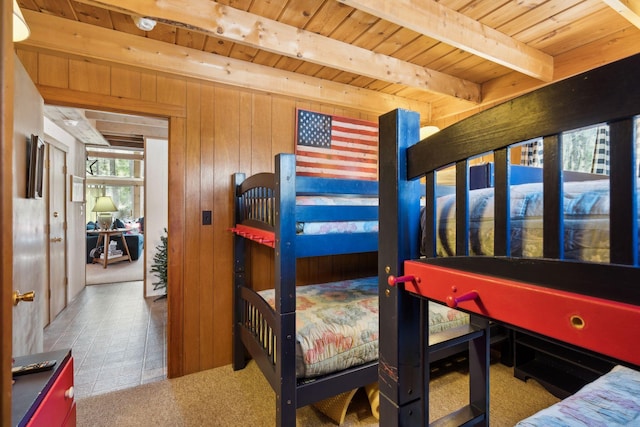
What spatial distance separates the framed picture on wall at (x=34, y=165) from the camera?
1.44 meters

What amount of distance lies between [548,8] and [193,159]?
8.28 feet

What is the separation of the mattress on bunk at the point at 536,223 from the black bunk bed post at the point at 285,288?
783mm

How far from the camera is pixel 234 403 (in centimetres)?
185

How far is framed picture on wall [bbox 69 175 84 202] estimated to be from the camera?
3854mm

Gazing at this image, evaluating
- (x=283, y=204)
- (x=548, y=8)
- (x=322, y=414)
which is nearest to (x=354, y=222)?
(x=283, y=204)

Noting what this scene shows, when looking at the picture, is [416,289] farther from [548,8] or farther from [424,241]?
[548,8]

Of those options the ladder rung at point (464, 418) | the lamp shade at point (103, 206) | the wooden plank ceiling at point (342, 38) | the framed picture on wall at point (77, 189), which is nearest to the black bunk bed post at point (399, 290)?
the ladder rung at point (464, 418)

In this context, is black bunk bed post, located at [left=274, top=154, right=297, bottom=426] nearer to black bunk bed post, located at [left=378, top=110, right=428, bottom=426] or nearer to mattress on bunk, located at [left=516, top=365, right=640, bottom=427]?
black bunk bed post, located at [left=378, top=110, right=428, bottom=426]

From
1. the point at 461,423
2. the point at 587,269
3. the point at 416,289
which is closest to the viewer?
the point at 587,269

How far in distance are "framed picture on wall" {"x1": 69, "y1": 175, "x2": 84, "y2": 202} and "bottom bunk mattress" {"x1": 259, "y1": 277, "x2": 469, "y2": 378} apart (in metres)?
3.52

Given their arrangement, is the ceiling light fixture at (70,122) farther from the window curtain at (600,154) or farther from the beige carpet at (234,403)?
the window curtain at (600,154)

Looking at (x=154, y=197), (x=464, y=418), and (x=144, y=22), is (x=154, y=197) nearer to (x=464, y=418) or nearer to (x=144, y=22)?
(x=144, y=22)

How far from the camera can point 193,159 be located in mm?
2221

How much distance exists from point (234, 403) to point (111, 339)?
1677 millimetres
